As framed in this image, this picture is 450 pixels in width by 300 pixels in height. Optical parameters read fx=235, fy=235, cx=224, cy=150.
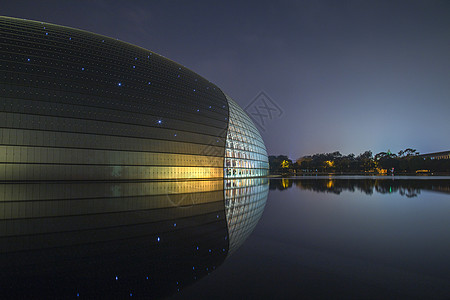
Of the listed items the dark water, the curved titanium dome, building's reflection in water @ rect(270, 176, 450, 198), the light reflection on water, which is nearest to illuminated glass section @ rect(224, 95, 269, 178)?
the curved titanium dome

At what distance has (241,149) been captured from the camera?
37250mm

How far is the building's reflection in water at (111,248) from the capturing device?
3.60 m

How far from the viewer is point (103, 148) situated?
23.1 m

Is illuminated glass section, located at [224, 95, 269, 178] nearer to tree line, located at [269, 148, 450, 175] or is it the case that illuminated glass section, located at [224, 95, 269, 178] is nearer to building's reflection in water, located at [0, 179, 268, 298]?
building's reflection in water, located at [0, 179, 268, 298]

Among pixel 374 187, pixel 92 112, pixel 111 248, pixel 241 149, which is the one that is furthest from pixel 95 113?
pixel 374 187

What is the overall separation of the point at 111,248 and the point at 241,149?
1281 inches

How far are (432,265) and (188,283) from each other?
169 inches

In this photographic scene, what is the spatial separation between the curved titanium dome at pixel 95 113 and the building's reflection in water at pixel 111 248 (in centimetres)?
1390

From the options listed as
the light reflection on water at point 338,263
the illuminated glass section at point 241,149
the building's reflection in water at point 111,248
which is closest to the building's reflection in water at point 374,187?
the illuminated glass section at point 241,149

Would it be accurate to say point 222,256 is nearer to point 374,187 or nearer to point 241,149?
point 374,187

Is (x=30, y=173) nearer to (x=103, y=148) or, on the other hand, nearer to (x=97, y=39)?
(x=103, y=148)

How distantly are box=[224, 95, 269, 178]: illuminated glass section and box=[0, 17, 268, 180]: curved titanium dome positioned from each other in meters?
1.92

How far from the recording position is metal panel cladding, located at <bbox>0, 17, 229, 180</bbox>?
20.7 meters

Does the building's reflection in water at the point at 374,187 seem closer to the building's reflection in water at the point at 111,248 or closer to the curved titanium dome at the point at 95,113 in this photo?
the curved titanium dome at the point at 95,113
